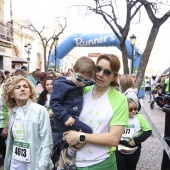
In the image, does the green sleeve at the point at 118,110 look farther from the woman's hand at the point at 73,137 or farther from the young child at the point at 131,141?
the young child at the point at 131,141

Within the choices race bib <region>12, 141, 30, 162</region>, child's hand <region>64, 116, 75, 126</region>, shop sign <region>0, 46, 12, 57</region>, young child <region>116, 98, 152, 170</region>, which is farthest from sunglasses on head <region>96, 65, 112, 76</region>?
shop sign <region>0, 46, 12, 57</region>

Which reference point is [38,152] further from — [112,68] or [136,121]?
[136,121]

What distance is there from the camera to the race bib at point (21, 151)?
2.17 meters

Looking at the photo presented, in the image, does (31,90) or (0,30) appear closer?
(31,90)

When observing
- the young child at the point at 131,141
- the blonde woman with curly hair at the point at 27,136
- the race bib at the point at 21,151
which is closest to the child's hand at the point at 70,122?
the blonde woman with curly hair at the point at 27,136

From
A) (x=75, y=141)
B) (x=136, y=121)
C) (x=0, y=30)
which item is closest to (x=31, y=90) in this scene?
(x=75, y=141)

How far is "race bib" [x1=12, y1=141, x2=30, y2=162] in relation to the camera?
2.17m

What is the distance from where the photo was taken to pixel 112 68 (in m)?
1.65

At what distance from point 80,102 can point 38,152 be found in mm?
903

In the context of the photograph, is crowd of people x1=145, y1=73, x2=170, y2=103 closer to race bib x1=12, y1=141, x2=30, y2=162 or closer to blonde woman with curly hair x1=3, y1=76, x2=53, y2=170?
blonde woman with curly hair x1=3, y1=76, x2=53, y2=170

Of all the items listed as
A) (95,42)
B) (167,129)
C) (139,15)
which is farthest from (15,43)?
(167,129)

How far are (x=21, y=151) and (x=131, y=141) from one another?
1.46 m

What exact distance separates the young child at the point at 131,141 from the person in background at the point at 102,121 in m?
1.10

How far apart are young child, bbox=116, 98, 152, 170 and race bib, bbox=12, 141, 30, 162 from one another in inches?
50.3
